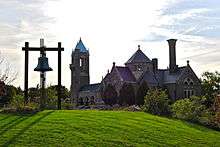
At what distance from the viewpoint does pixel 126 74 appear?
75188 millimetres

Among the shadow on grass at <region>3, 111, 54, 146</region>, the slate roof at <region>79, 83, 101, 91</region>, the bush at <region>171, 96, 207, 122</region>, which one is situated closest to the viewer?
the shadow on grass at <region>3, 111, 54, 146</region>

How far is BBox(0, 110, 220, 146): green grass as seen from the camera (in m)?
18.1

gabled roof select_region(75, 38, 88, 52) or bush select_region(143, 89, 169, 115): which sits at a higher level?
gabled roof select_region(75, 38, 88, 52)

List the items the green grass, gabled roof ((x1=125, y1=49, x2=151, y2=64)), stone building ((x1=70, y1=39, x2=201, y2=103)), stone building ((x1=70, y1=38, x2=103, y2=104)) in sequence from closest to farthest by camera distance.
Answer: the green grass, stone building ((x1=70, y1=39, x2=201, y2=103)), gabled roof ((x1=125, y1=49, x2=151, y2=64)), stone building ((x1=70, y1=38, x2=103, y2=104))

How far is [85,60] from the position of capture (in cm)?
9381

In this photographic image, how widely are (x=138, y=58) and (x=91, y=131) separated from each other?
57.2 meters

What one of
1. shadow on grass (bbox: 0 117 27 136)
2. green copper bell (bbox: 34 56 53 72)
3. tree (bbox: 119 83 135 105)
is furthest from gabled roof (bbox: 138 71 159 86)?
shadow on grass (bbox: 0 117 27 136)

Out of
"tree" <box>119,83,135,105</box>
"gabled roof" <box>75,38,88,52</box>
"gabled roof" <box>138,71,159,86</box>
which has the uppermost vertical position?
"gabled roof" <box>75,38,88,52</box>

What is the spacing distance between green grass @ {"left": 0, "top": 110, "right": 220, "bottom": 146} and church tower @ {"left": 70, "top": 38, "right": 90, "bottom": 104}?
218 feet

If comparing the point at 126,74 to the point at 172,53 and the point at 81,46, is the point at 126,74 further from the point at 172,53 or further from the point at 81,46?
the point at 81,46

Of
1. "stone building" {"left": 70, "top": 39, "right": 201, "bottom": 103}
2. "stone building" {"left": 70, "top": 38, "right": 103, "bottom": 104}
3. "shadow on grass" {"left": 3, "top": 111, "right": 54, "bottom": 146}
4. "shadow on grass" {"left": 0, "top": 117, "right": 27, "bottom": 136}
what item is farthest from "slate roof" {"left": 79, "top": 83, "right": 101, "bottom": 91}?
"shadow on grass" {"left": 0, "top": 117, "right": 27, "bottom": 136}

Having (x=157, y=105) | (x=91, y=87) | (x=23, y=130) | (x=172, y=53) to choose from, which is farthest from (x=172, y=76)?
(x=23, y=130)

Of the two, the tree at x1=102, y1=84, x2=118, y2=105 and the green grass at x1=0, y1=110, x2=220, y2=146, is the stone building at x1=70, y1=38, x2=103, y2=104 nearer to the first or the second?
the tree at x1=102, y1=84, x2=118, y2=105

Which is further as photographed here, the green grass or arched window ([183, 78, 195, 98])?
arched window ([183, 78, 195, 98])
